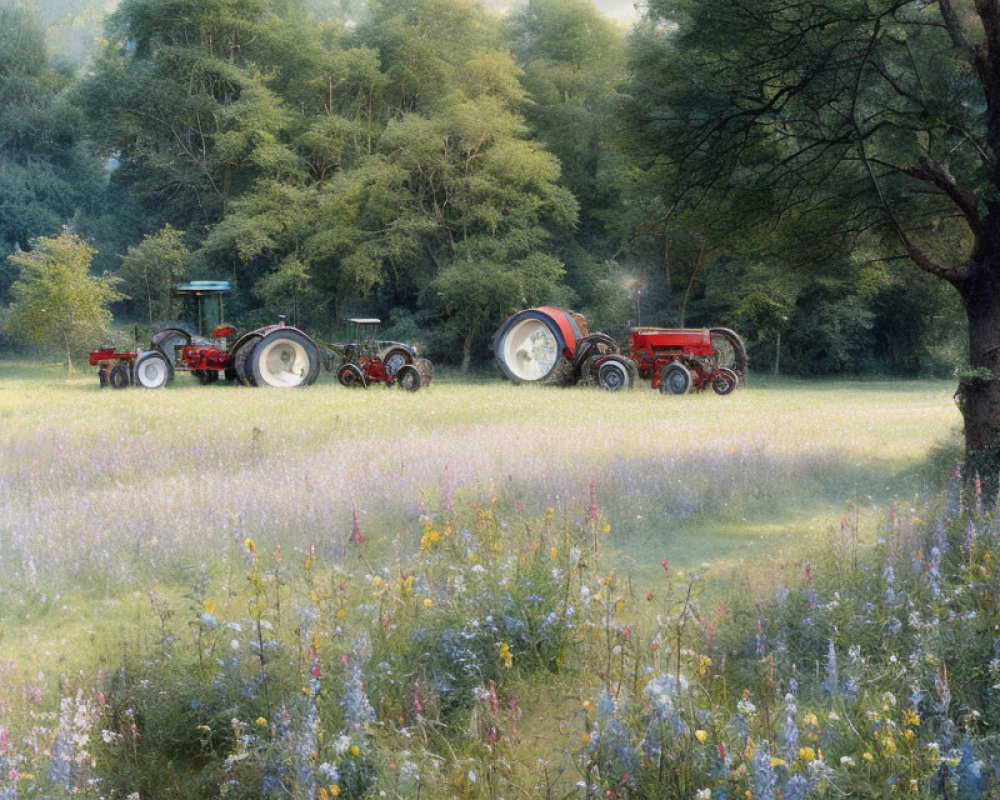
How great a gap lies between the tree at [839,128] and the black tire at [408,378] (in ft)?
34.4

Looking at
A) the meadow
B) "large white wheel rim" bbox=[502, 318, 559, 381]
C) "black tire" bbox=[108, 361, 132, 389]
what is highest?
"large white wheel rim" bbox=[502, 318, 559, 381]

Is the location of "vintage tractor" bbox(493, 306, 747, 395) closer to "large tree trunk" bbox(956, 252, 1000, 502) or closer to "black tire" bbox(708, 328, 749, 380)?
"black tire" bbox(708, 328, 749, 380)

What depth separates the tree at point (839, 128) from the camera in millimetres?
7180

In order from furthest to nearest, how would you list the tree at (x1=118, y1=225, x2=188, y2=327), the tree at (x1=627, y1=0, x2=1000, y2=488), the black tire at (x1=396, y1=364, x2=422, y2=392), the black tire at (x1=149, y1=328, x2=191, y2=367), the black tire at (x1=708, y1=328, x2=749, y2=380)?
1. the tree at (x1=118, y1=225, x2=188, y2=327)
2. the black tire at (x1=149, y1=328, x2=191, y2=367)
3. the black tire at (x1=708, y1=328, x2=749, y2=380)
4. the black tire at (x1=396, y1=364, x2=422, y2=392)
5. the tree at (x1=627, y1=0, x2=1000, y2=488)

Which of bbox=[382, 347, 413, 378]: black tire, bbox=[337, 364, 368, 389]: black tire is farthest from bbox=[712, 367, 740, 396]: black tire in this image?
bbox=[337, 364, 368, 389]: black tire

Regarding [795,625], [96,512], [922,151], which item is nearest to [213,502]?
[96,512]

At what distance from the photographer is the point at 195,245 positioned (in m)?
34.4

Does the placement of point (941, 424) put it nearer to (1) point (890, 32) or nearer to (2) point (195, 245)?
(1) point (890, 32)

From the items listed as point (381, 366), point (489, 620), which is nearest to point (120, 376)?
point (381, 366)

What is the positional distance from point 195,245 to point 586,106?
51.7ft

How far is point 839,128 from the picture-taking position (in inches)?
299

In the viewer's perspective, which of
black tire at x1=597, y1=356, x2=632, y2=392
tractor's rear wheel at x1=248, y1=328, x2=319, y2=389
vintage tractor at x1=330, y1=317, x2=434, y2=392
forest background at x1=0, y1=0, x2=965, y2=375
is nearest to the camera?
black tire at x1=597, y1=356, x2=632, y2=392

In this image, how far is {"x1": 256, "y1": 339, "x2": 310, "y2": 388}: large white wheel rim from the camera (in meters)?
19.7

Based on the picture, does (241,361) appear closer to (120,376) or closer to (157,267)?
(120,376)
